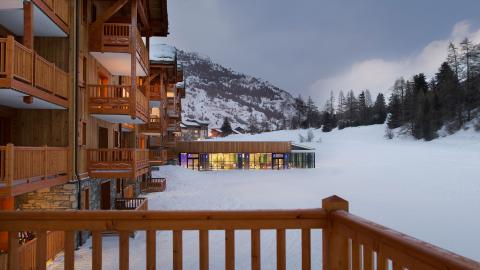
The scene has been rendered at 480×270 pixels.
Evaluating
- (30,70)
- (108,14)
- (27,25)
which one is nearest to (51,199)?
(30,70)

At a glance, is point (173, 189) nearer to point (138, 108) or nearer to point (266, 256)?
point (138, 108)

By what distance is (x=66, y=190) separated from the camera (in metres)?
12.2

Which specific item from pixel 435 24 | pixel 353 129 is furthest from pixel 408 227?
pixel 435 24

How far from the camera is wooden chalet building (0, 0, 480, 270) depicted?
9.14 feet

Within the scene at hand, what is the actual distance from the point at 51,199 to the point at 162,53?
58.5ft

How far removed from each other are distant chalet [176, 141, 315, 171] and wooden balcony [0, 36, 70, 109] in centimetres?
3664

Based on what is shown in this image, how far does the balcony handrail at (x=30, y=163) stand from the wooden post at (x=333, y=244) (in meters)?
8.02

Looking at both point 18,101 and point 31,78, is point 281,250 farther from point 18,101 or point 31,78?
point 18,101

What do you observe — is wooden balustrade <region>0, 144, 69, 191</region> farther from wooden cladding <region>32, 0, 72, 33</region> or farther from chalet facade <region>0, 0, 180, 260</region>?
wooden cladding <region>32, 0, 72, 33</region>

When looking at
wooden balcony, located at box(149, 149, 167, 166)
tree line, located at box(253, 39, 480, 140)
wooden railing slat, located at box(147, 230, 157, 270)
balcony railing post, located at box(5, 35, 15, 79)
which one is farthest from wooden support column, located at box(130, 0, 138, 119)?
tree line, located at box(253, 39, 480, 140)

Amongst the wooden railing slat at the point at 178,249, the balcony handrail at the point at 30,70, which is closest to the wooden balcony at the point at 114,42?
the balcony handrail at the point at 30,70

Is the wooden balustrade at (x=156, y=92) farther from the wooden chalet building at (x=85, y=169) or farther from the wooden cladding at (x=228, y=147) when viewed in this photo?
the wooden cladding at (x=228, y=147)

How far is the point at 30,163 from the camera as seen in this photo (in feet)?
31.1

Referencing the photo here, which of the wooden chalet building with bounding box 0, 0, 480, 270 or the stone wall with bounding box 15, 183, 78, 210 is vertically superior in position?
the wooden chalet building with bounding box 0, 0, 480, 270
